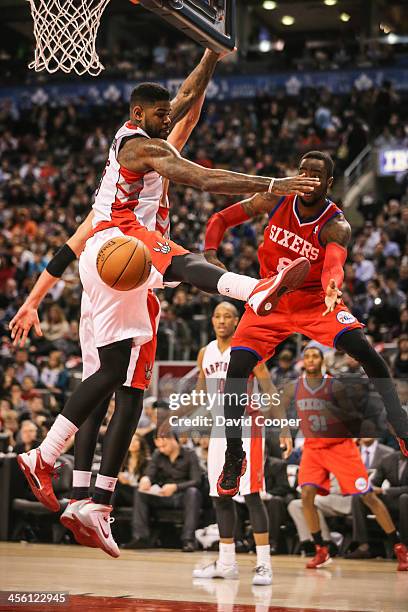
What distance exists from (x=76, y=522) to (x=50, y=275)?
166cm

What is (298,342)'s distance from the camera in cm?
1383

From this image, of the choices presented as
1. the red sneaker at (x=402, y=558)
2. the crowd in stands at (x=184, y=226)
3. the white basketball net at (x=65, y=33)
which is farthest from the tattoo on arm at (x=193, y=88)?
the red sneaker at (x=402, y=558)

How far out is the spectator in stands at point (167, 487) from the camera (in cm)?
1102

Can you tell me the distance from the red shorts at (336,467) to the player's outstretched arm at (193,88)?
422 centimetres

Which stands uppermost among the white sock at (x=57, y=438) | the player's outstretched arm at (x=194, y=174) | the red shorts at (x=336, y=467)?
Answer: the player's outstretched arm at (x=194, y=174)

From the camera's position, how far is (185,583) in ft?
25.7

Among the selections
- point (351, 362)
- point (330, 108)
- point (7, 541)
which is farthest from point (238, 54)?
point (7, 541)

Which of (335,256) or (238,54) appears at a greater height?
(238,54)

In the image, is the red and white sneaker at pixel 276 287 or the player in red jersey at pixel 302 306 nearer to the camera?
the red and white sneaker at pixel 276 287

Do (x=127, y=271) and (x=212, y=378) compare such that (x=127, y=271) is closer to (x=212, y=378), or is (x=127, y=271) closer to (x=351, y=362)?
(x=212, y=378)

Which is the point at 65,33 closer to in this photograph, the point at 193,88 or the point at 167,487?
the point at 193,88

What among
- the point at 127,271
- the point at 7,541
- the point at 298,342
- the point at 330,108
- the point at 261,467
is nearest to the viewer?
the point at 127,271

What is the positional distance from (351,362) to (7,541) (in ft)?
15.4

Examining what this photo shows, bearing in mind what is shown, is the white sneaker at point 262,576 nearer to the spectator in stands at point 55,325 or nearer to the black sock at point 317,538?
the black sock at point 317,538
